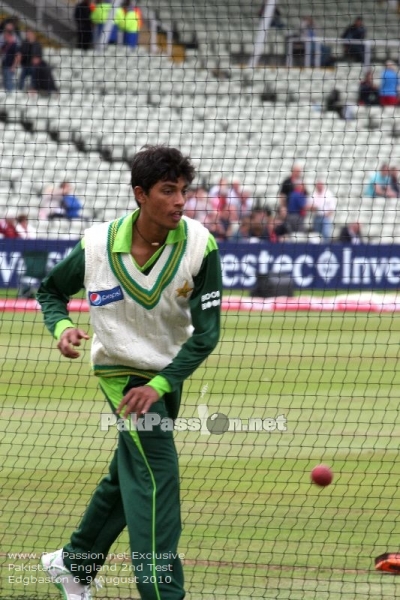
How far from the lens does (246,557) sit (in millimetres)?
6832

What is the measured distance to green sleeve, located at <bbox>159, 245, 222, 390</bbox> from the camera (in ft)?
17.2

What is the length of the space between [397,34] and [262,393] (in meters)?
16.5

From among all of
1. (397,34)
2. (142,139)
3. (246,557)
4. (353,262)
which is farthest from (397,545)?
(397,34)

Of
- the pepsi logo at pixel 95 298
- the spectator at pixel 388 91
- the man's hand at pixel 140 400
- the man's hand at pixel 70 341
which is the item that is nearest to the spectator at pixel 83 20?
the spectator at pixel 388 91

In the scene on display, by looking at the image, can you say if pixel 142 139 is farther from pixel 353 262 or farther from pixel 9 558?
pixel 9 558

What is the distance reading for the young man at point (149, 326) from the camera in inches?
203

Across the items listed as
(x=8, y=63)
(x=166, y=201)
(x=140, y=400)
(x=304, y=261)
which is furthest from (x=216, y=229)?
(x=140, y=400)

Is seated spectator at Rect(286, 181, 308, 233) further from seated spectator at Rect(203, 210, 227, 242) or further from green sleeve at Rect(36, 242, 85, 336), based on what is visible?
green sleeve at Rect(36, 242, 85, 336)

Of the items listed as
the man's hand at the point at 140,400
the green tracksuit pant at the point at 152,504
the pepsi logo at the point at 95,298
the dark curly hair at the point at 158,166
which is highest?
the dark curly hair at the point at 158,166

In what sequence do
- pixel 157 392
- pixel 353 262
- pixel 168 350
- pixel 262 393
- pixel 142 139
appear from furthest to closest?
pixel 142 139
pixel 353 262
pixel 262 393
pixel 168 350
pixel 157 392

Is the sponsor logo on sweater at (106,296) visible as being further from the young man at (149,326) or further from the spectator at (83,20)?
the spectator at (83,20)

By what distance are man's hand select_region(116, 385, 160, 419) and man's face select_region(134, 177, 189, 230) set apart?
77cm

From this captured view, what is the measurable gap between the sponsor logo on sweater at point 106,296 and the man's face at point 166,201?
370 millimetres

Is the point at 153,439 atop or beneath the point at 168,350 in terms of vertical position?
beneath
